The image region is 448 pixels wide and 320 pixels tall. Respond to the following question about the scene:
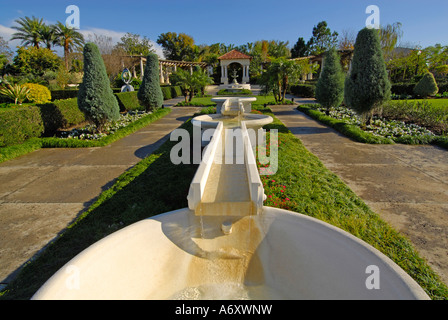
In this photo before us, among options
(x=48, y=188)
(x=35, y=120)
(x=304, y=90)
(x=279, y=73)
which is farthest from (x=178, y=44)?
(x=48, y=188)

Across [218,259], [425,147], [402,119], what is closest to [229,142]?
[218,259]

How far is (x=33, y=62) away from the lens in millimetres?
29984

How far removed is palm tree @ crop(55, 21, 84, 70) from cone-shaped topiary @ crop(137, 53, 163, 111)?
28.3 meters

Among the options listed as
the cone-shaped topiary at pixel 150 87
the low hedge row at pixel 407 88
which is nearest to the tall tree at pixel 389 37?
the low hedge row at pixel 407 88

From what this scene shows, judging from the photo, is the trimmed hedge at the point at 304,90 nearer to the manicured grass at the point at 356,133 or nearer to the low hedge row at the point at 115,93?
the low hedge row at the point at 115,93

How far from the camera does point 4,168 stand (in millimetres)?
6574

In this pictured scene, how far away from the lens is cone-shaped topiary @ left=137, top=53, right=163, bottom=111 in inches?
620

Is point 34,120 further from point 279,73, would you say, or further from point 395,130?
point 279,73

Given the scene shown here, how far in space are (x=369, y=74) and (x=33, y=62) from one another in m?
35.7

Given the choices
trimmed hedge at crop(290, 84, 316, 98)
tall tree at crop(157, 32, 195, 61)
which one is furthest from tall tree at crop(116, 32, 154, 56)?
trimmed hedge at crop(290, 84, 316, 98)

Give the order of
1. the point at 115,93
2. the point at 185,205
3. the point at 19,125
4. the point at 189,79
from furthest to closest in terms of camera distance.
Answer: the point at 189,79 → the point at 115,93 → the point at 19,125 → the point at 185,205

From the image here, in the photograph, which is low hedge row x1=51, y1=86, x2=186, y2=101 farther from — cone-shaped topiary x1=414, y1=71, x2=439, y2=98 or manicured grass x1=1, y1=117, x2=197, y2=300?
cone-shaped topiary x1=414, y1=71, x2=439, y2=98
